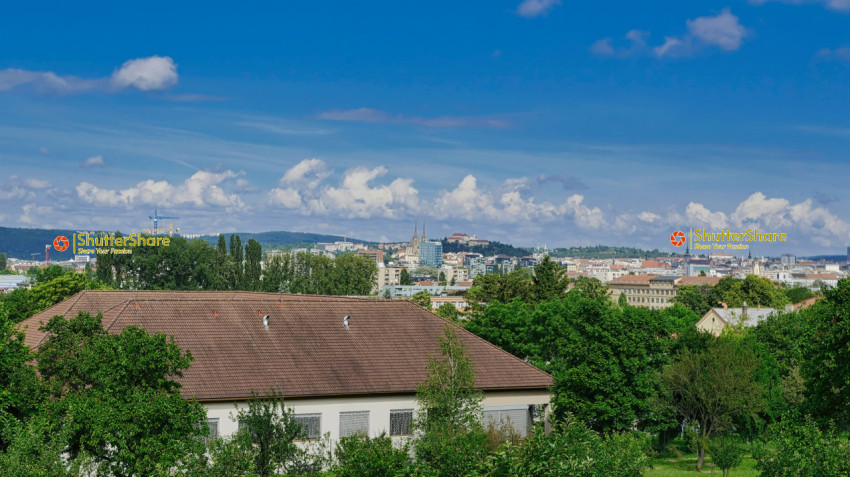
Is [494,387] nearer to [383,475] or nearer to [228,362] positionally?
[228,362]

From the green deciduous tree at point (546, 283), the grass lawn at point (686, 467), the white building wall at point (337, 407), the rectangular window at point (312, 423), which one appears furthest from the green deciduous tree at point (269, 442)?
the green deciduous tree at point (546, 283)

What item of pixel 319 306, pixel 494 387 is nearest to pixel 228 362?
pixel 319 306

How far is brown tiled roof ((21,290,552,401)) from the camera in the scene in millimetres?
35406

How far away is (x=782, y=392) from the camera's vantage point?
5166cm

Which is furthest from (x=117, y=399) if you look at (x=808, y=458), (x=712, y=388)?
(x=712, y=388)

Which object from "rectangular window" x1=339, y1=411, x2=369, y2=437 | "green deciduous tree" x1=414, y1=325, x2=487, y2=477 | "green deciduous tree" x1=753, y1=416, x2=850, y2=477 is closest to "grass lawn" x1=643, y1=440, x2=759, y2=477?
"rectangular window" x1=339, y1=411, x2=369, y2=437

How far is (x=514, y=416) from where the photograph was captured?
39.2 m

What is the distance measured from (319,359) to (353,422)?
9.21 feet

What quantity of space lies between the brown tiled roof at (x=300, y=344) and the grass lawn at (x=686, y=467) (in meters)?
6.88

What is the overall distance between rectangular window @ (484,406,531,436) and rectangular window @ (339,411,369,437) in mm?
4895

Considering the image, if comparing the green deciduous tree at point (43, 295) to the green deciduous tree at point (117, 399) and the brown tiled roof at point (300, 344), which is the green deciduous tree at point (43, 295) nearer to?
the brown tiled roof at point (300, 344)

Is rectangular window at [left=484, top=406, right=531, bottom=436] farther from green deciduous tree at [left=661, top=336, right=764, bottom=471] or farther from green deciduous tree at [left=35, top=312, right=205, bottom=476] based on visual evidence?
green deciduous tree at [left=35, top=312, right=205, bottom=476]

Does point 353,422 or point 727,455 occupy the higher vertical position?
point 353,422

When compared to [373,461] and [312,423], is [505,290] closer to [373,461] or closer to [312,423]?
[312,423]
